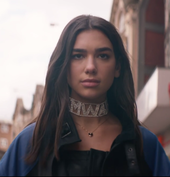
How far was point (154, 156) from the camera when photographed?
2727 millimetres

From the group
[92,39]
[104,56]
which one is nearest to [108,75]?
[104,56]

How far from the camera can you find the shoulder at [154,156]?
2660mm

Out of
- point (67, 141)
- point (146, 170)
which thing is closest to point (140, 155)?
point (146, 170)

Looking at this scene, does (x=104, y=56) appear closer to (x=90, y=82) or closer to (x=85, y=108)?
(x=90, y=82)

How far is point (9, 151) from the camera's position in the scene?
8.67ft

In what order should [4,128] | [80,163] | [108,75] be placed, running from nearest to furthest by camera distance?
[80,163] → [108,75] → [4,128]

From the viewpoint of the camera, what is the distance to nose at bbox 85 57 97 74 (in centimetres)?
260

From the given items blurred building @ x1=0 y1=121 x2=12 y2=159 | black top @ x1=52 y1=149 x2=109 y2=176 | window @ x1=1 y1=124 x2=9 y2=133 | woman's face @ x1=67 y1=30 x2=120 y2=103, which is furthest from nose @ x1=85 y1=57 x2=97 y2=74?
window @ x1=1 y1=124 x2=9 y2=133

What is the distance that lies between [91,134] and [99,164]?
211mm

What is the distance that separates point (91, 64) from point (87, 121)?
372 millimetres

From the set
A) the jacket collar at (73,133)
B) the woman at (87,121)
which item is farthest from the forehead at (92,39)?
the jacket collar at (73,133)

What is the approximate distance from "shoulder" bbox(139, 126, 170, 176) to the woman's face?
1.24 ft

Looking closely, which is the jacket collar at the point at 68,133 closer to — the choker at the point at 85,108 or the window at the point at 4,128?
the choker at the point at 85,108

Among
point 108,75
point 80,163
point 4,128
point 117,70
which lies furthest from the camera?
point 4,128
